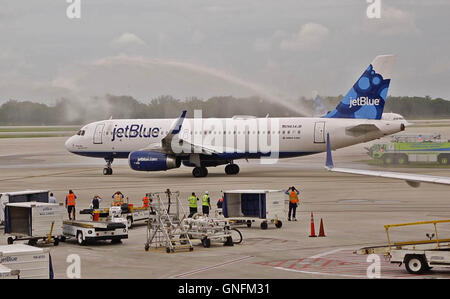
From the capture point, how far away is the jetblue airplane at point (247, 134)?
179ft

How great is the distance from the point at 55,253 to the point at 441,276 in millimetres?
13747

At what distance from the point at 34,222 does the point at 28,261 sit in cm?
944

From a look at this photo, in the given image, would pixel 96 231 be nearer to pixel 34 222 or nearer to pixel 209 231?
pixel 34 222

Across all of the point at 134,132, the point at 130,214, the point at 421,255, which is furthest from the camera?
the point at 134,132

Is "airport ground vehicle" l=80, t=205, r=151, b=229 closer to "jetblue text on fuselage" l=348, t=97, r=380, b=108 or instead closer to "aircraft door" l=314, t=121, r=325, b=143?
"aircraft door" l=314, t=121, r=325, b=143

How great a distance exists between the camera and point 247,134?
57594 millimetres

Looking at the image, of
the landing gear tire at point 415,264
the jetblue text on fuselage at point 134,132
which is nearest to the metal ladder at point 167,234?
the landing gear tire at point 415,264

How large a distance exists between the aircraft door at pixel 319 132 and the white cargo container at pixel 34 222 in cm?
2997

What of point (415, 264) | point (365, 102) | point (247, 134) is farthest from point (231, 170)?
point (415, 264)

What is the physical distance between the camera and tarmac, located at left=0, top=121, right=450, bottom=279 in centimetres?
2212

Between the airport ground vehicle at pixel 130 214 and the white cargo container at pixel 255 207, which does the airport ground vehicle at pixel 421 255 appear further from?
the airport ground vehicle at pixel 130 214
